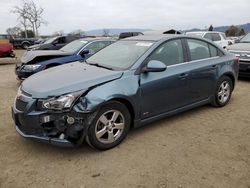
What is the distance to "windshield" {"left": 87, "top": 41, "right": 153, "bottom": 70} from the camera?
430cm

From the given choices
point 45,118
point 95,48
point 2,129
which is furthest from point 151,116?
point 95,48

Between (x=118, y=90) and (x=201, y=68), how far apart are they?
194 centimetres

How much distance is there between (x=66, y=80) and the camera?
381cm

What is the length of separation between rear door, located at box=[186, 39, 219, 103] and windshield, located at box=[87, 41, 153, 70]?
0.93 m

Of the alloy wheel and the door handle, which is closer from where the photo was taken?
the alloy wheel

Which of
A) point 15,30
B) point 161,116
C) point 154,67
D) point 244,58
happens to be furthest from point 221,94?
point 15,30

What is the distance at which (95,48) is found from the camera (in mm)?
8750

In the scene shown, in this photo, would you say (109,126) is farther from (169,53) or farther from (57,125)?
(169,53)

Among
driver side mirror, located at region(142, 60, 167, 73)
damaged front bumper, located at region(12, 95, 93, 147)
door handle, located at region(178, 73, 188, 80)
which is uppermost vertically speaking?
driver side mirror, located at region(142, 60, 167, 73)

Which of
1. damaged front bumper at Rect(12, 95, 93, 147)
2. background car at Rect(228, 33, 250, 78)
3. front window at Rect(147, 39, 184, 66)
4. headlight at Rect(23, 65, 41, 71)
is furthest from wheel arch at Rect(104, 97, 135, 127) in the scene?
background car at Rect(228, 33, 250, 78)

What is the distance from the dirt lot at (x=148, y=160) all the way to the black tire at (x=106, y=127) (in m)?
0.12

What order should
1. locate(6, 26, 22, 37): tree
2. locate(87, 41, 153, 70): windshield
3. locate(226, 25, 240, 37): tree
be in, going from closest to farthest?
locate(87, 41, 153, 70): windshield < locate(226, 25, 240, 37): tree < locate(6, 26, 22, 37): tree

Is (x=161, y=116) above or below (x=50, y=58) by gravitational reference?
below

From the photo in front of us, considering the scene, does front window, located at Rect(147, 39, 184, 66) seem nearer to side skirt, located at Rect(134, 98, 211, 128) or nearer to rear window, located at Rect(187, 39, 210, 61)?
rear window, located at Rect(187, 39, 210, 61)
